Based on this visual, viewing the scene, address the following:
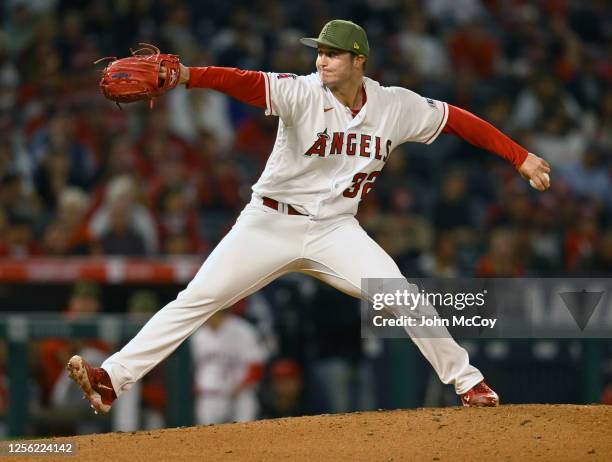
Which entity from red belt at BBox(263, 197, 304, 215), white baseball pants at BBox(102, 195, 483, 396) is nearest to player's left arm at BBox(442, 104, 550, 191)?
white baseball pants at BBox(102, 195, 483, 396)

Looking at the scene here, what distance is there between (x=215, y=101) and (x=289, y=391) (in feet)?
12.7

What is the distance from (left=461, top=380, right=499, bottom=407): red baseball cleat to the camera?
17.8ft

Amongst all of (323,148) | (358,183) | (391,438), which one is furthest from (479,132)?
(391,438)

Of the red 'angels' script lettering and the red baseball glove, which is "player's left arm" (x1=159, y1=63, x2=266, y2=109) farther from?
the red 'angels' script lettering

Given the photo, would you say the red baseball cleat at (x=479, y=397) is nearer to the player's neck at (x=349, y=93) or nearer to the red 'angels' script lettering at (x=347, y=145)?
the red 'angels' script lettering at (x=347, y=145)

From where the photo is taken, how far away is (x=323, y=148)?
5.21m

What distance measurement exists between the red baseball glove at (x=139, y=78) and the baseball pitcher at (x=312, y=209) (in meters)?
0.30

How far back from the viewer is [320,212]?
524 cm

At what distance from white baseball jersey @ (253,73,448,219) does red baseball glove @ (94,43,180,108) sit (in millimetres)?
460

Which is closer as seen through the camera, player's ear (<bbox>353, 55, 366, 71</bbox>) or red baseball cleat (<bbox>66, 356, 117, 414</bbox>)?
red baseball cleat (<bbox>66, 356, 117, 414</bbox>)

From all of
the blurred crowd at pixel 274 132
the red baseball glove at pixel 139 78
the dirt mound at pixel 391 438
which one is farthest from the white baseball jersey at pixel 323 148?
the blurred crowd at pixel 274 132

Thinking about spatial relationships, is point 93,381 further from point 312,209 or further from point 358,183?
point 358,183

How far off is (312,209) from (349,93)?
0.55 meters

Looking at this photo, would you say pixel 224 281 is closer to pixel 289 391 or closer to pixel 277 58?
pixel 289 391
